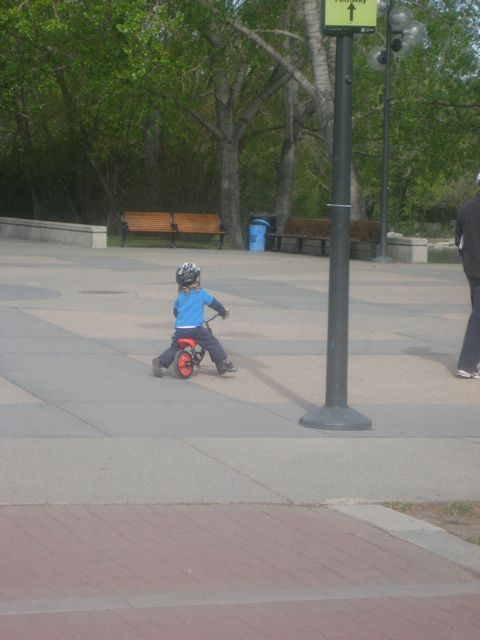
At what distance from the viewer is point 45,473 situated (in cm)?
755

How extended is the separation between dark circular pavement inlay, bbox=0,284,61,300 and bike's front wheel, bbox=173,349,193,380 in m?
6.21

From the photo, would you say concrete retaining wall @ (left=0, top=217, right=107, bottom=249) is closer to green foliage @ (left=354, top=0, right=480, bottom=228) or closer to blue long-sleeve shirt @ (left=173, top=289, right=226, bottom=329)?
green foliage @ (left=354, top=0, right=480, bottom=228)

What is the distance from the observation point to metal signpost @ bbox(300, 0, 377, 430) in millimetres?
8680

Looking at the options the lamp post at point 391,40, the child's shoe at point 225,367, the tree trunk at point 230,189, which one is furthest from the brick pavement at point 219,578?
the tree trunk at point 230,189

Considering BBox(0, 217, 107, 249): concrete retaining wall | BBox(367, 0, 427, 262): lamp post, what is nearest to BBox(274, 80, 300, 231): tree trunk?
BBox(0, 217, 107, 249): concrete retaining wall

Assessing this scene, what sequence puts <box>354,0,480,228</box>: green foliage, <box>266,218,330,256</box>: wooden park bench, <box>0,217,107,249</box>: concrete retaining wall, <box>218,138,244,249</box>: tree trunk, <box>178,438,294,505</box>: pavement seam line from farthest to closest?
<box>218,138,244,249</box>: tree trunk
<box>354,0,480,228</box>: green foliage
<box>266,218,330,256</box>: wooden park bench
<box>0,217,107,249</box>: concrete retaining wall
<box>178,438,294,505</box>: pavement seam line

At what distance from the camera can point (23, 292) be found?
57.7 ft

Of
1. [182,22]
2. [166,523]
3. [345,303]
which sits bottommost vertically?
[166,523]

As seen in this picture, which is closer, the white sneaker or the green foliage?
the white sneaker

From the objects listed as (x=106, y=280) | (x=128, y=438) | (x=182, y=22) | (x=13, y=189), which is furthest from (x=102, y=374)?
(x=13, y=189)

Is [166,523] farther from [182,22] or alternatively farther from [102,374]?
[182,22]

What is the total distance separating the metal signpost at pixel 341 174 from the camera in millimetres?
8680

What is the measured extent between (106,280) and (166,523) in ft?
44.0

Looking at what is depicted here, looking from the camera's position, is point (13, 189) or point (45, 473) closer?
point (45, 473)
